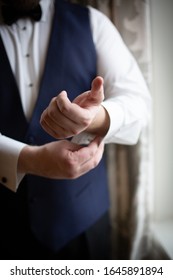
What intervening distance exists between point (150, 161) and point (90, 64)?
0.92 feet

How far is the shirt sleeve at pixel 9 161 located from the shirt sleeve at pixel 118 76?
0.54 ft

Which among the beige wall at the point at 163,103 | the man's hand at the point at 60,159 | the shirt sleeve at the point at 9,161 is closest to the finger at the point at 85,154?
the man's hand at the point at 60,159

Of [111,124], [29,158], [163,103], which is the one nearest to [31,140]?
[29,158]

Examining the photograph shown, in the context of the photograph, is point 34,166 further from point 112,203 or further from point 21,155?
point 112,203

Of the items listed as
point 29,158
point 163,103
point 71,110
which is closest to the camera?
point 71,110

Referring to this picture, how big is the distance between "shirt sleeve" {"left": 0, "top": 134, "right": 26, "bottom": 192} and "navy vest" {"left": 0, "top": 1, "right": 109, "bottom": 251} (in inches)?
0.7

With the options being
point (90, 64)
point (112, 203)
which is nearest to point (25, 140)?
point (90, 64)

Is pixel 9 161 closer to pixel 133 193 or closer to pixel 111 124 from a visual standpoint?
pixel 111 124

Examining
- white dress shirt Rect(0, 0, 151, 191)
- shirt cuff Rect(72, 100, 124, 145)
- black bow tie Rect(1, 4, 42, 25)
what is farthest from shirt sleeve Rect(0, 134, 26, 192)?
black bow tie Rect(1, 4, 42, 25)

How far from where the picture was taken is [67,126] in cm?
39

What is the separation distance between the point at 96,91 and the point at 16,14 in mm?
237

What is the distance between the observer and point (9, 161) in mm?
472

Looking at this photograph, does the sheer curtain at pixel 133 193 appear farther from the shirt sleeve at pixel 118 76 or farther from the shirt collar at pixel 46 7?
the shirt collar at pixel 46 7

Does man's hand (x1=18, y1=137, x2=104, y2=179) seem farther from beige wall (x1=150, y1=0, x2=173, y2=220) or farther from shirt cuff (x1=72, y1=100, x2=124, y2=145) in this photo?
beige wall (x1=150, y1=0, x2=173, y2=220)
